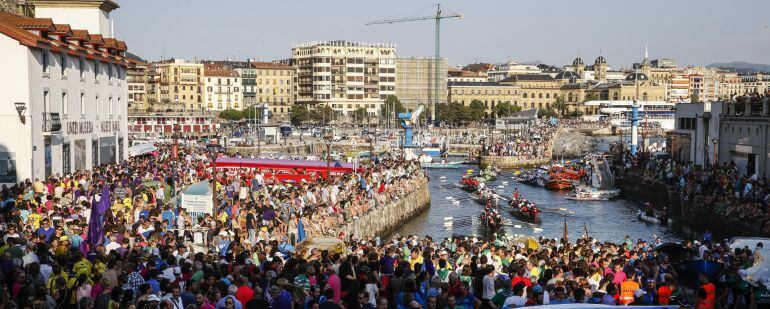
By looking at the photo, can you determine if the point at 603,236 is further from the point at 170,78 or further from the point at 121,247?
the point at 170,78

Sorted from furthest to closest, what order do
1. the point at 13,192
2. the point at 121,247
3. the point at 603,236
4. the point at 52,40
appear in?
the point at 603,236
the point at 52,40
the point at 13,192
the point at 121,247

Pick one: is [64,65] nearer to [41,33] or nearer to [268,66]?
[41,33]

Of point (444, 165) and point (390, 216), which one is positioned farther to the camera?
point (444, 165)

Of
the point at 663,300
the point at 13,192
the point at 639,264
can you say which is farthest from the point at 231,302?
the point at 13,192

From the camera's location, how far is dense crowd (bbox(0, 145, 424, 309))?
1204cm

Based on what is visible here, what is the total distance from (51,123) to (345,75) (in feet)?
441

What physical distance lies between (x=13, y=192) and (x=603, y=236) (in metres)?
27.8

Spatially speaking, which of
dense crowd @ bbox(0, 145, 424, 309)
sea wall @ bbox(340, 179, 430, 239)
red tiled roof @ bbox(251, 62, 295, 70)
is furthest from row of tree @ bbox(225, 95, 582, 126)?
dense crowd @ bbox(0, 145, 424, 309)

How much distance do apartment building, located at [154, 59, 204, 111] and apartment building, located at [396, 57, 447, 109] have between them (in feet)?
173

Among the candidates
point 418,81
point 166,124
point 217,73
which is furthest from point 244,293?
point 418,81

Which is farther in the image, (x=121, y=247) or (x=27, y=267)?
(x=121, y=247)

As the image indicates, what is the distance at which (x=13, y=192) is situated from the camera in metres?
23.7

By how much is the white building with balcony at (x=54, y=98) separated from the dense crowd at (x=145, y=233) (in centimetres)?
228

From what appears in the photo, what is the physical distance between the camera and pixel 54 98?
32.2 m
